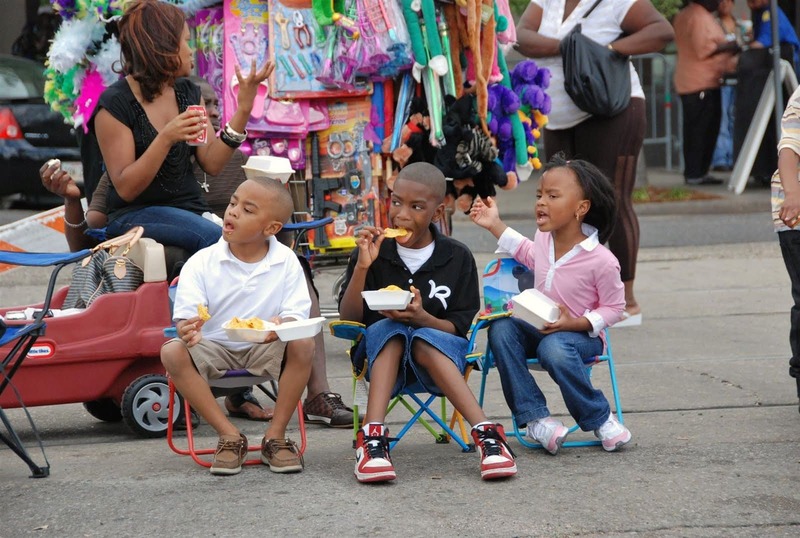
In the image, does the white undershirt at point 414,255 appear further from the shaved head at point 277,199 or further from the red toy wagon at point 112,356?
the red toy wagon at point 112,356

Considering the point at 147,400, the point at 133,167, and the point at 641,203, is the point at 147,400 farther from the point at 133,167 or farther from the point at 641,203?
the point at 641,203

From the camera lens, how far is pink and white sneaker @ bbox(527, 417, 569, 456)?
4.43 meters

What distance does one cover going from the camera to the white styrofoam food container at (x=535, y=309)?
438cm

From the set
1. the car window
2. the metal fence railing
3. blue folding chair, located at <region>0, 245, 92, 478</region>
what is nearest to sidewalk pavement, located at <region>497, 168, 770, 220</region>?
the metal fence railing

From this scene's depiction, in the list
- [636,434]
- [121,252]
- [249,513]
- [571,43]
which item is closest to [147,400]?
[121,252]

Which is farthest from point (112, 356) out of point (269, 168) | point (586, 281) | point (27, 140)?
point (27, 140)

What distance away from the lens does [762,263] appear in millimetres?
9375

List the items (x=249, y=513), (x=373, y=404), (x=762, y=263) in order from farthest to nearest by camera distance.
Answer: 1. (x=762, y=263)
2. (x=373, y=404)
3. (x=249, y=513)

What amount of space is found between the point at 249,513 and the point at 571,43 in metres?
3.70

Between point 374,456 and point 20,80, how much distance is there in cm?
947

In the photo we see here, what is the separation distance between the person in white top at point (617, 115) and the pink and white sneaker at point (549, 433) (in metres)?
2.49

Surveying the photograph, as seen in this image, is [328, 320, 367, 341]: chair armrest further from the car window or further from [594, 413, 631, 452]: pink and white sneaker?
the car window

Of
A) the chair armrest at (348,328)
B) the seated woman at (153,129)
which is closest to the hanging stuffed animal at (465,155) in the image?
the seated woman at (153,129)

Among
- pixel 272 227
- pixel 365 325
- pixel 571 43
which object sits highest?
pixel 571 43
